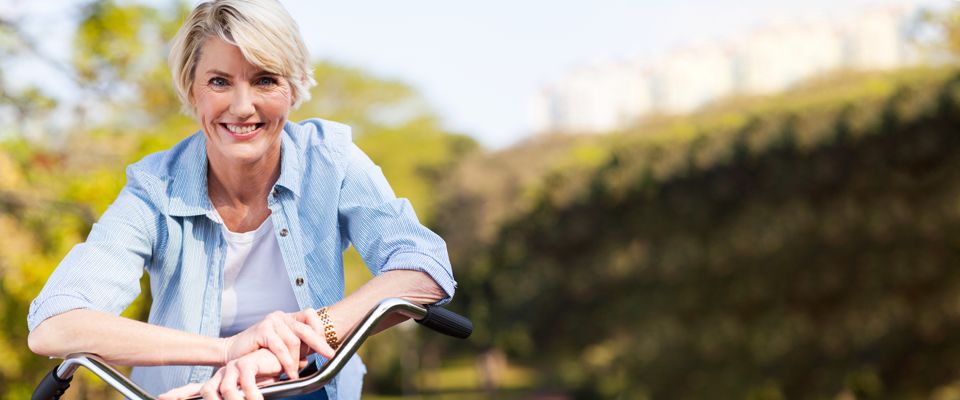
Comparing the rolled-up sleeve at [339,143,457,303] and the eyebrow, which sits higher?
the eyebrow

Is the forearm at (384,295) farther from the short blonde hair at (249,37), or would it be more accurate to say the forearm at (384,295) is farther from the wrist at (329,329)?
the short blonde hair at (249,37)

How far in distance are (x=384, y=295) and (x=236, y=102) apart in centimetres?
41

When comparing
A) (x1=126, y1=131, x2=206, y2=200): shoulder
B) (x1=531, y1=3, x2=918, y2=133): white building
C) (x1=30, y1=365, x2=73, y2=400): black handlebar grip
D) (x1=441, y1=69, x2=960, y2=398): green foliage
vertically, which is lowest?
(x1=441, y1=69, x2=960, y2=398): green foliage

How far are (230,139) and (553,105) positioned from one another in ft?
189

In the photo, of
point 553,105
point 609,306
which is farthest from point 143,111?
point 553,105

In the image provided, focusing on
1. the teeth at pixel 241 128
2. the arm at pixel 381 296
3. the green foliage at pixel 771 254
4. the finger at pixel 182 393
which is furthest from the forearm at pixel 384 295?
the green foliage at pixel 771 254

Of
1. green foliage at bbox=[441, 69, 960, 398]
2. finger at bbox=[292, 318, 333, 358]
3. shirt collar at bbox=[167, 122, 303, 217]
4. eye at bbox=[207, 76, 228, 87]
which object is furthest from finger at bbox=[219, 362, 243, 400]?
green foliage at bbox=[441, 69, 960, 398]

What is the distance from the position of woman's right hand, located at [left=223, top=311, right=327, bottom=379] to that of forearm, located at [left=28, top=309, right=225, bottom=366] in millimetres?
30

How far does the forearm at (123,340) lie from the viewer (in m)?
1.64

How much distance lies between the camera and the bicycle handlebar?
5.11 ft

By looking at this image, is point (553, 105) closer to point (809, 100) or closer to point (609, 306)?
point (609, 306)

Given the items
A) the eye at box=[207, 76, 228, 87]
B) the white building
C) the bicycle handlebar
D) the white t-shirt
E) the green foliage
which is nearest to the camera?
the bicycle handlebar

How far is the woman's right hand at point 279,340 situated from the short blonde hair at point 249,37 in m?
0.42

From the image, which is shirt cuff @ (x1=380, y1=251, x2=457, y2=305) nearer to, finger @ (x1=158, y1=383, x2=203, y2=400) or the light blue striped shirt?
the light blue striped shirt
